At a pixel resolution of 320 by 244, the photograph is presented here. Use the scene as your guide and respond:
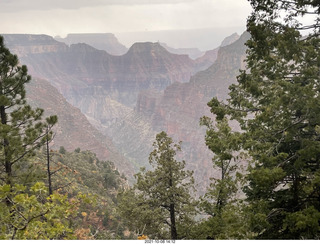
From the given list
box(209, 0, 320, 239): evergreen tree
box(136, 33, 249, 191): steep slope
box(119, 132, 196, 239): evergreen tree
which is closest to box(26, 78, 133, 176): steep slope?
box(136, 33, 249, 191): steep slope

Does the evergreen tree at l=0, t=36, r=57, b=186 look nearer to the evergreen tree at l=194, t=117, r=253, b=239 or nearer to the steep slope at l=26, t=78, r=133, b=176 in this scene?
the evergreen tree at l=194, t=117, r=253, b=239

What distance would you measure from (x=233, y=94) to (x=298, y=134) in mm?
3678

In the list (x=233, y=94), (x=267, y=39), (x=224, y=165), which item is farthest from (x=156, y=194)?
(x=267, y=39)

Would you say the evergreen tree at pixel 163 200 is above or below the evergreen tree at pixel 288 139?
below

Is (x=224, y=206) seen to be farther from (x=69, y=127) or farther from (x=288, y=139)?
(x=69, y=127)

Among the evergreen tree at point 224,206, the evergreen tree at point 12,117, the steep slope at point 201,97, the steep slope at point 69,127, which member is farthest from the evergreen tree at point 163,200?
the steep slope at point 201,97

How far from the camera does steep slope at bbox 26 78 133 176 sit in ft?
404

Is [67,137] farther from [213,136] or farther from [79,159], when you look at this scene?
[213,136]

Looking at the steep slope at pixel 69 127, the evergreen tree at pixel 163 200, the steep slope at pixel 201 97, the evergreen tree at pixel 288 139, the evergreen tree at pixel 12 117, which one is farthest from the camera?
the steep slope at pixel 201 97

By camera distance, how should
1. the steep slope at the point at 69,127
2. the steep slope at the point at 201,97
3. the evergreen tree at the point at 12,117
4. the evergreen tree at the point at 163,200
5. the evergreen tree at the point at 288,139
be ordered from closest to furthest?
the evergreen tree at the point at 288,139, the evergreen tree at the point at 12,117, the evergreen tree at the point at 163,200, the steep slope at the point at 69,127, the steep slope at the point at 201,97

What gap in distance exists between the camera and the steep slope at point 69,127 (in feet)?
404

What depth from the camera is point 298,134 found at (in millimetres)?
8539

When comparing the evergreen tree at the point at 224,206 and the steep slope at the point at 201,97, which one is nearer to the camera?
the evergreen tree at the point at 224,206

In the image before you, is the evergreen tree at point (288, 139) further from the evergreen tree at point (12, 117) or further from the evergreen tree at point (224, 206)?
the evergreen tree at point (12, 117)
